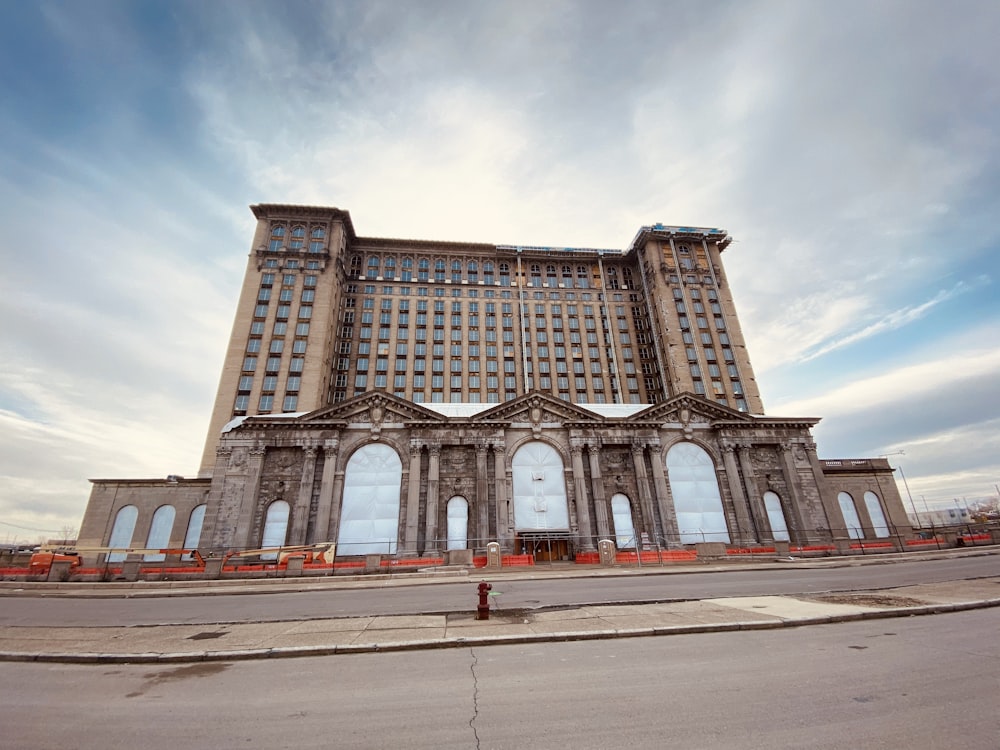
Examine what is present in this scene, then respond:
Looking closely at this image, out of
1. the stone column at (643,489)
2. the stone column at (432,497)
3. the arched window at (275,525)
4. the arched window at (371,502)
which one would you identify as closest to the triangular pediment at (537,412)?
the stone column at (643,489)

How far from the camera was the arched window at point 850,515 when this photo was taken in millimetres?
42959

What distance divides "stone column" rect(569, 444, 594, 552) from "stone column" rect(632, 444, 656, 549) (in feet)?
15.1

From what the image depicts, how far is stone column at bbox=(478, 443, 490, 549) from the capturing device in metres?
34.1

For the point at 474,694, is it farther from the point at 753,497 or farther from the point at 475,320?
the point at 475,320

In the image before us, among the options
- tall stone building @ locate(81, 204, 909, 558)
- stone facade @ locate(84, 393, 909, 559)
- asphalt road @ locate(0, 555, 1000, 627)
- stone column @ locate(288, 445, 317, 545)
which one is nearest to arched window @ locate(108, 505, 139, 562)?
tall stone building @ locate(81, 204, 909, 558)

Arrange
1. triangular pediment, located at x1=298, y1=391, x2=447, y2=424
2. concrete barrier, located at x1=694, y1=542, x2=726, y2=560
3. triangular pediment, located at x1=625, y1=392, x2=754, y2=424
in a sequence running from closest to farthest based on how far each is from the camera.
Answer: concrete barrier, located at x1=694, y1=542, x2=726, y2=560 < triangular pediment, located at x1=298, y1=391, x2=447, y2=424 < triangular pediment, located at x1=625, y1=392, x2=754, y2=424

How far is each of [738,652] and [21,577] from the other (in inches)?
1350

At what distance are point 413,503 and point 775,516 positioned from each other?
101 feet

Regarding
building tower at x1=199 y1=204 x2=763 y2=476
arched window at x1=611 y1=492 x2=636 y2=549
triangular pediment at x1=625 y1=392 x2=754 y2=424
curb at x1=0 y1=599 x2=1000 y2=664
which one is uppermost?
building tower at x1=199 y1=204 x2=763 y2=476

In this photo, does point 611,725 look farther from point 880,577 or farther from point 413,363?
point 413,363

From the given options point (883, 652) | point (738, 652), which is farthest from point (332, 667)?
point (883, 652)

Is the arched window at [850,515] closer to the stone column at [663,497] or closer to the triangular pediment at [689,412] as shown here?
the triangular pediment at [689,412]

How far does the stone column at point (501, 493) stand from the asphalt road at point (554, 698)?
26426 millimetres

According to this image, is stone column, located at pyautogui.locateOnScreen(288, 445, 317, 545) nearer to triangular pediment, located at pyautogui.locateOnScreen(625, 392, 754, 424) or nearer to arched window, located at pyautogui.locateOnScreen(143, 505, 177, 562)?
arched window, located at pyautogui.locateOnScreen(143, 505, 177, 562)
